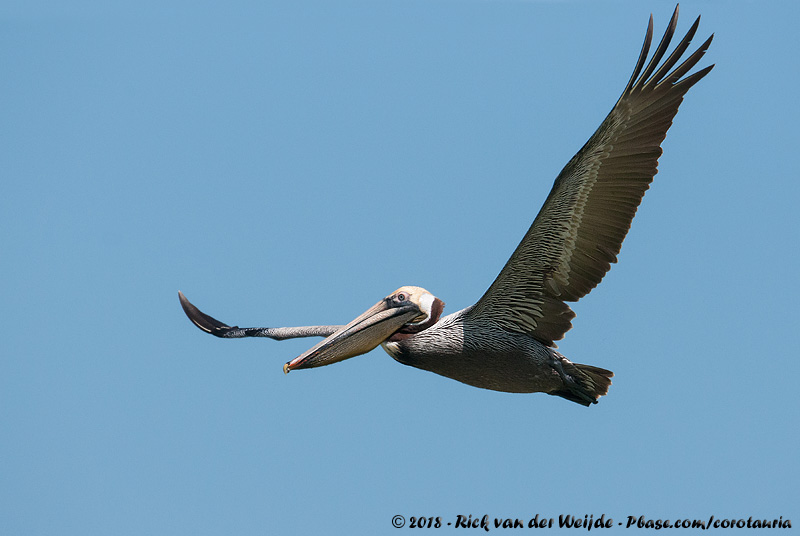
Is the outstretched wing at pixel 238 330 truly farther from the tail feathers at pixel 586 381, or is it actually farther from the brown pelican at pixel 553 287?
the tail feathers at pixel 586 381

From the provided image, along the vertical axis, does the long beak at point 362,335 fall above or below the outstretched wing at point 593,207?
below

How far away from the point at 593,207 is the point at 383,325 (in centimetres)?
246

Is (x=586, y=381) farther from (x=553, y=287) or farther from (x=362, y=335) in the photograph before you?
(x=362, y=335)

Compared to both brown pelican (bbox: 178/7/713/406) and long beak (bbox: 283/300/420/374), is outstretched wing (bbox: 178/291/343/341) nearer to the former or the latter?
long beak (bbox: 283/300/420/374)

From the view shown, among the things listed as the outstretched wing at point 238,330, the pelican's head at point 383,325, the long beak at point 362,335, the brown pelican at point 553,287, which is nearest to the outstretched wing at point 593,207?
the brown pelican at point 553,287

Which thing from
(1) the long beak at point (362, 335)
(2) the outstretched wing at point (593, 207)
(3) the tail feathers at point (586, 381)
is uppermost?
(2) the outstretched wing at point (593, 207)

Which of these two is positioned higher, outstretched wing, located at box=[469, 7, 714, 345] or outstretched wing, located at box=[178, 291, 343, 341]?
outstretched wing, located at box=[469, 7, 714, 345]

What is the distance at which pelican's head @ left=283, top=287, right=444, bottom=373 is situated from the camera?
31.8 feet

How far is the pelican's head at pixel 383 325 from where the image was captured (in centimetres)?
968

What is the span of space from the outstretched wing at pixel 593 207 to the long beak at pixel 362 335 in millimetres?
852

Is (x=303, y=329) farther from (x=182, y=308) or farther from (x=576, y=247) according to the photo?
(x=576, y=247)

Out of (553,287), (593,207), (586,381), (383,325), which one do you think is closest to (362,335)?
(383,325)

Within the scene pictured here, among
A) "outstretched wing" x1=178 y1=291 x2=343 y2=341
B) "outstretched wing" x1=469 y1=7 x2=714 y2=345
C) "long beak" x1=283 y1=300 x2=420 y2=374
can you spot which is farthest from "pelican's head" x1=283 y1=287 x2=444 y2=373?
"outstretched wing" x1=178 y1=291 x2=343 y2=341

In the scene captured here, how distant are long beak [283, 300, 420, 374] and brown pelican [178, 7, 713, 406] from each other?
0.01 meters
